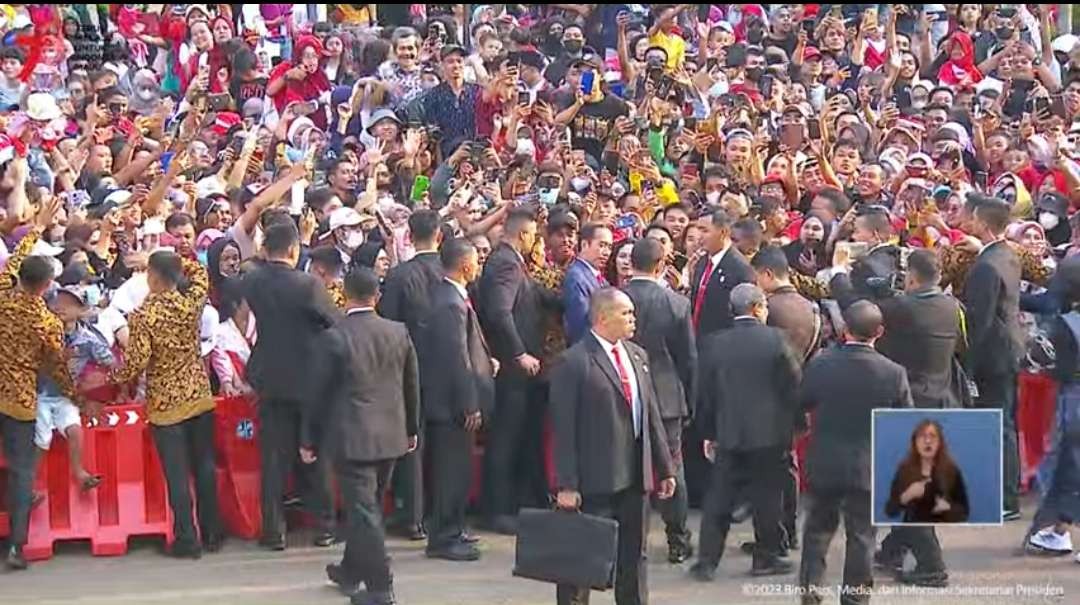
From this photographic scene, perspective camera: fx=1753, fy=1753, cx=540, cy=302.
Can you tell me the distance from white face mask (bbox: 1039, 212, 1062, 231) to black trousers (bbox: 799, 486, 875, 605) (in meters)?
4.62

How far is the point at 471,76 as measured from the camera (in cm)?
1579

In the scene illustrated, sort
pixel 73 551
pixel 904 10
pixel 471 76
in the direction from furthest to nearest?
pixel 904 10
pixel 471 76
pixel 73 551

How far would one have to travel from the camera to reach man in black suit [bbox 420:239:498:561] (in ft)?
32.1

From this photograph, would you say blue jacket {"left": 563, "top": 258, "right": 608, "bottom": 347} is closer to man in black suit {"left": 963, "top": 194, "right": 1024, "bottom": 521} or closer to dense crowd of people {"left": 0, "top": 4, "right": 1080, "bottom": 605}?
dense crowd of people {"left": 0, "top": 4, "right": 1080, "bottom": 605}

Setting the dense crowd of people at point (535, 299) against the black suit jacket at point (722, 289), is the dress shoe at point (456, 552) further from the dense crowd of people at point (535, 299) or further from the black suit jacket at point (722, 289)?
the black suit jacket at point (722, 289)

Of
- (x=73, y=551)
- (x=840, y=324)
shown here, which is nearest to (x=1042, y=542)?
(x=840, y=324)

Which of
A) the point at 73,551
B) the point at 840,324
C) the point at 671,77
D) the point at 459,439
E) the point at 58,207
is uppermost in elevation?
the point at 671,77

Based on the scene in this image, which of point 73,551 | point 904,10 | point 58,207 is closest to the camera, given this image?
point 73,551

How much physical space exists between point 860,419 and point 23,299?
14.7 ft

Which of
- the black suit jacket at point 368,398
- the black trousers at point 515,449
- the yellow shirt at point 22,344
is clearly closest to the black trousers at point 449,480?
the black trousers at point 515,449

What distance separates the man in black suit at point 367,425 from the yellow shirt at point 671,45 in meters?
8.94

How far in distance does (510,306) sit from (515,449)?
37.3 inches

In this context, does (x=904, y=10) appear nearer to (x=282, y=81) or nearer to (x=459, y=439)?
(x=282, y=81)

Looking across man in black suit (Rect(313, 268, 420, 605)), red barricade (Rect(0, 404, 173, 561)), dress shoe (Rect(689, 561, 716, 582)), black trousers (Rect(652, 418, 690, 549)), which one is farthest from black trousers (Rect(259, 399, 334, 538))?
dress shoe (Rect(689, 561, 716, 582))
